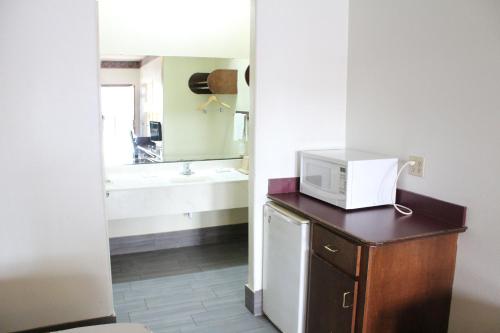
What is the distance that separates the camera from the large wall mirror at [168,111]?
12.4 feet

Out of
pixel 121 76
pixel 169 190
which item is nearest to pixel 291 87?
pixel 169 190

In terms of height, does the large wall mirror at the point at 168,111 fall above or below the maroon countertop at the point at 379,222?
above

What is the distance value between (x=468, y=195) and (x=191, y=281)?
2258mm

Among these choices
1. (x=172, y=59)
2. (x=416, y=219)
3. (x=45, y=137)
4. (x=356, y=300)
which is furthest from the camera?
(x=172, y=59)

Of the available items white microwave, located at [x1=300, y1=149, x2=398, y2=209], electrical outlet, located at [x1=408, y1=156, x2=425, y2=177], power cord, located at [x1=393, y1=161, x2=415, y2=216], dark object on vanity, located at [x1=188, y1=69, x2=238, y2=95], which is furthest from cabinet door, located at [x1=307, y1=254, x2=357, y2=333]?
dark object on vanity, located at [x1=188, y1=69, x2=238, y2=95]

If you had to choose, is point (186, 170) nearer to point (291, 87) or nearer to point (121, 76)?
point (121, 76)

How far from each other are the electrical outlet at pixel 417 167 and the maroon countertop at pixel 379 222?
17 centimetres

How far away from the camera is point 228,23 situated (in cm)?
396

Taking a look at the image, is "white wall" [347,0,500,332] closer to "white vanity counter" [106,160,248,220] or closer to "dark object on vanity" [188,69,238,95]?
"white vanity counter" [106,160,248,220]

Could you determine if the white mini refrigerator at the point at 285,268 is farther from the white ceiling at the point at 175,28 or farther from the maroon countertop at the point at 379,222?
the white ceiling at the point at 175,28

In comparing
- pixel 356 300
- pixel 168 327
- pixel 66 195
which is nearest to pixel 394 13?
pixel 356 300

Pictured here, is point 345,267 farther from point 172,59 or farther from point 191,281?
point 172,59

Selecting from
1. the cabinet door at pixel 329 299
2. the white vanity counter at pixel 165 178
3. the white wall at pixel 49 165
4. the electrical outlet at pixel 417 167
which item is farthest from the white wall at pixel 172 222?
the electrical outlet at pixel 417 167

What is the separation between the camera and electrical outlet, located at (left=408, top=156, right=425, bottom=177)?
2263mm
